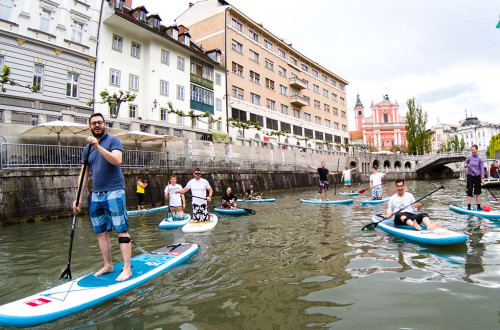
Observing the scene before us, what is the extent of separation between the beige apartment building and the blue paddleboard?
29.4 metres

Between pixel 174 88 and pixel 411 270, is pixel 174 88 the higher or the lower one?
the higher one

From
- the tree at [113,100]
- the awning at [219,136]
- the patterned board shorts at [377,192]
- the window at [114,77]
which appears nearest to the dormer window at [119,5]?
the window at [114,77]

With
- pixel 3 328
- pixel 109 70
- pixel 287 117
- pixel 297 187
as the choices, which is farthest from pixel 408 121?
pixel 3 328

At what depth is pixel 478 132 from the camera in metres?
110

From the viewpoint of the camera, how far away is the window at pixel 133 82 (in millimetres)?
28008

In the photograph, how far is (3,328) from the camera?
3.40 metres

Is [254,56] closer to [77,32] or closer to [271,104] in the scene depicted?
[271,104]

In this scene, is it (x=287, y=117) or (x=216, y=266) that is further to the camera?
(x=287, y=117)

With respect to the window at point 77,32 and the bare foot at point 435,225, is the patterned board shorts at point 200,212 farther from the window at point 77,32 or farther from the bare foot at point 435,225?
the window at point 77,32

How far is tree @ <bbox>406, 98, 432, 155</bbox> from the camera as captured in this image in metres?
63.6

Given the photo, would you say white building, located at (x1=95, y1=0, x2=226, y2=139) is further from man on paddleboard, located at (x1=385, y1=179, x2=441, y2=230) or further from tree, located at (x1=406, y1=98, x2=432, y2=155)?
tree, located at (x1=406, y1=98, x2=432, y2=155)

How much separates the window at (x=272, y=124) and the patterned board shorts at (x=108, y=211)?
133 feet

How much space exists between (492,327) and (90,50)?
2925 cm

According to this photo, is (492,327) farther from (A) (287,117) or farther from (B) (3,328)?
(A) (287,117)
